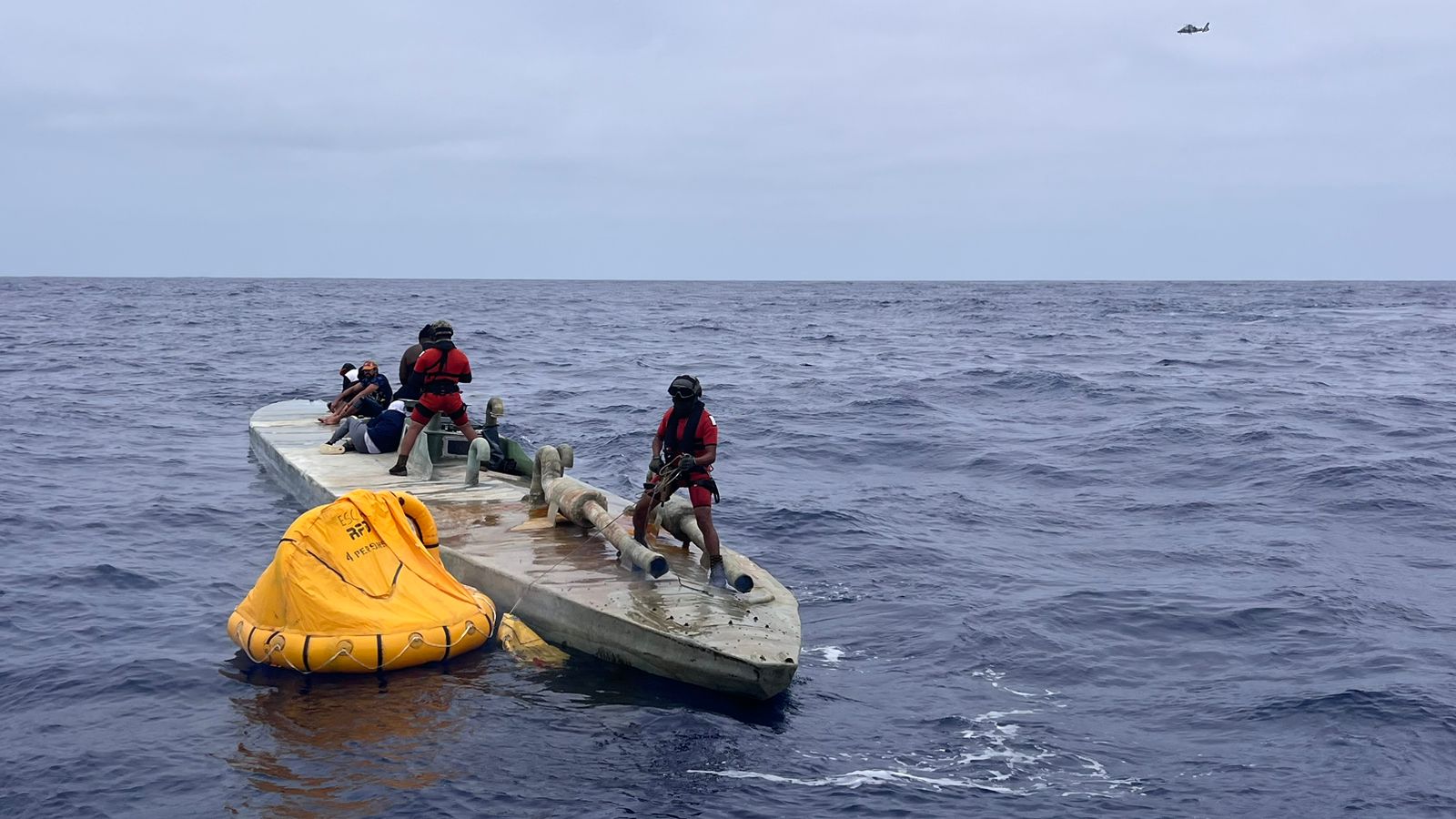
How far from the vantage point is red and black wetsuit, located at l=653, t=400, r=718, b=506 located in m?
11.9

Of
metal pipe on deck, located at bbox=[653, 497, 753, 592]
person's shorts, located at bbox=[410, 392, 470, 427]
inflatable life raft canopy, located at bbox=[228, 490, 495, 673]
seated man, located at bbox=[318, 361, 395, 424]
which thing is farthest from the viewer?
seated man, located at bbox=[318, 361, 395, 424]

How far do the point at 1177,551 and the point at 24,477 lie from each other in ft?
59.7

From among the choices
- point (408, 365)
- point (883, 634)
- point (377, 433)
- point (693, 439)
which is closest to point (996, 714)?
point (883, 634)

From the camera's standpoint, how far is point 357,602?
10.9 meters

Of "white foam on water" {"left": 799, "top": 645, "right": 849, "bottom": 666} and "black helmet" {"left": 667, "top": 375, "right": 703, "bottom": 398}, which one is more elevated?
"black helmet" {"left": 667, "top": 375, "right": 703, "bottom": 398}

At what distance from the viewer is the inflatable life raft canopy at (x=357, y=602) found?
1060 centimetres

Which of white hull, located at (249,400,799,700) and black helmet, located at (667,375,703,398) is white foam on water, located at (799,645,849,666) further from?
black helmet, located at (667,375,703,398)

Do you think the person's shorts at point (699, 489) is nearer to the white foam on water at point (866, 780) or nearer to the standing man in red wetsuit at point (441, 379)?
the white foam on water at point (866, 780)

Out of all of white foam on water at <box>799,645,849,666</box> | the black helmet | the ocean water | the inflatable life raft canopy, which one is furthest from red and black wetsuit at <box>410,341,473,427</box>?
white foam on water at <box>799,645,849,666</box>

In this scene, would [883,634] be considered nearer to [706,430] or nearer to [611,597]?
Result: [706,430]

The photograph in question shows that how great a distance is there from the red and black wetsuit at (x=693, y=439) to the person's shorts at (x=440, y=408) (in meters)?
4.97

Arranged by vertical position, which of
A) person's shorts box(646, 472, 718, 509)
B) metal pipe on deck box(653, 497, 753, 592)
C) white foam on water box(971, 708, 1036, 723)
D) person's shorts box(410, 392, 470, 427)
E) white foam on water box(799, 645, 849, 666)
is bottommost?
white foam on water box(971, 708, 1036, 723)

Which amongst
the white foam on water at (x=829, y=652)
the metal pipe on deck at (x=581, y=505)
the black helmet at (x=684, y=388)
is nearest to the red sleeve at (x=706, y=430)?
the black helmet at (x=684, y=388)

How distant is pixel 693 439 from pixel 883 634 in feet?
9.47
